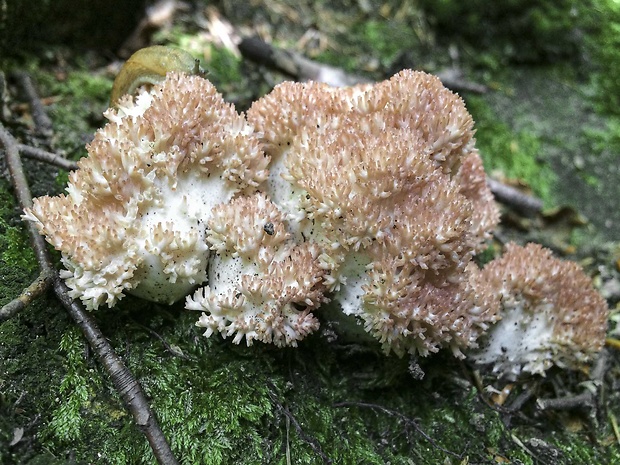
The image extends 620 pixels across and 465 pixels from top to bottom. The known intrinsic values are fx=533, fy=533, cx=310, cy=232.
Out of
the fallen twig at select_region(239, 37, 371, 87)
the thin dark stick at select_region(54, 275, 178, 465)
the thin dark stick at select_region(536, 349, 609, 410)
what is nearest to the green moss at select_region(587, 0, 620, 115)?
the fallen twig at select_region(239, 37, 371, 87)

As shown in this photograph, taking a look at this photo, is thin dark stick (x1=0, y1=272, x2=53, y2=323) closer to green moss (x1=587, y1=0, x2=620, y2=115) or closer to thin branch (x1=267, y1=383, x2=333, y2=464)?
thin branch (x1=267, y1=383, x2=333, y2=464)

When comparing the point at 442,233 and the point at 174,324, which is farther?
the point at 174,324

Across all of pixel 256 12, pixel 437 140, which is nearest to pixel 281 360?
pixel 437 140

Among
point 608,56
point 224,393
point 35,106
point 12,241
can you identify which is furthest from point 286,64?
point 608,56

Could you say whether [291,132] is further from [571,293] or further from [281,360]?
[571,293]

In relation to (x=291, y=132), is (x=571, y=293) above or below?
below

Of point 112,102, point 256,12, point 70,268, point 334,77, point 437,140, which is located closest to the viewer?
point 70,268
